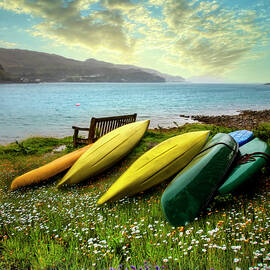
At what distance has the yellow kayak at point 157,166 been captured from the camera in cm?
390

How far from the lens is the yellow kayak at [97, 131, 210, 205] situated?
390 cm

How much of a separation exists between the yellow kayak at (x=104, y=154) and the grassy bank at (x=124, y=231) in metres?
0.25

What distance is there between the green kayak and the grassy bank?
16 centimetres

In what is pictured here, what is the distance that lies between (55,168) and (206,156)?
414cm

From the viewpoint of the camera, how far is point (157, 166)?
4137mm

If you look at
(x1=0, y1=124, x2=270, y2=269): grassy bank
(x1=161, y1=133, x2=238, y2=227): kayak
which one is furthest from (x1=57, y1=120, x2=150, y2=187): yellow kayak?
(x1=161, y1=133, x2=238, y2=227): kayak

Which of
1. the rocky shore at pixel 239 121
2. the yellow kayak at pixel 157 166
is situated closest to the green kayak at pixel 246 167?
the yellow kayak at pixel 157 166

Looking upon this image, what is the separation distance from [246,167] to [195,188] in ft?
3.17

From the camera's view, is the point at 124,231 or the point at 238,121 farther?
the point at 238,121

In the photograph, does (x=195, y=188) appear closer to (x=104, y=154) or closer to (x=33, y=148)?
(x=104, y=154)

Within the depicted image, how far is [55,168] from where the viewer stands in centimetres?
571

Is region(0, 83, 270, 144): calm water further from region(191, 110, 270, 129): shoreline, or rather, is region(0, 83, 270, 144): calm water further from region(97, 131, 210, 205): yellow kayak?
region(97, 131, 210, 205): yellow kayak

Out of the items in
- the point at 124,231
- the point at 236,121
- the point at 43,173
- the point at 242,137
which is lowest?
the point at 43,173

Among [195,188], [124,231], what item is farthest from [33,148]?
[195,188]
